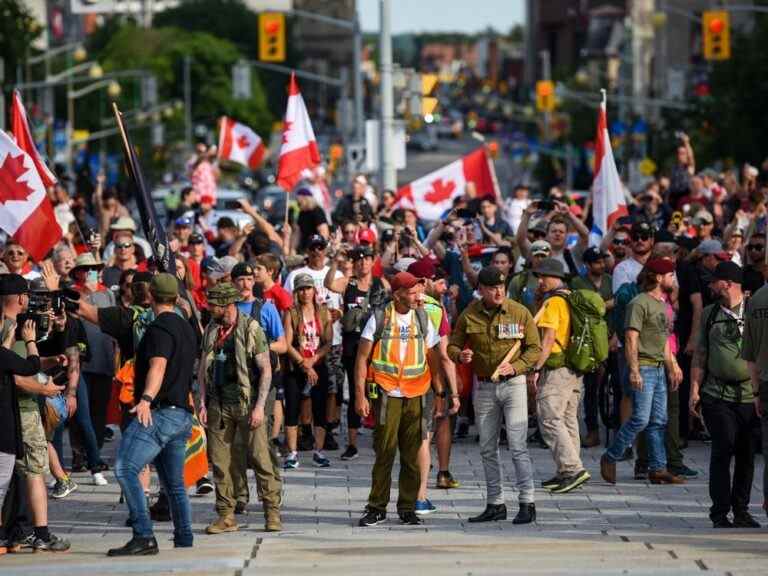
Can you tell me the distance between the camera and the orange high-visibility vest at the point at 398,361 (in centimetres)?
1311

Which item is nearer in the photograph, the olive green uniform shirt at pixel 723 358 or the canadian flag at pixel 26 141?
the olive green uniform shirt at pixel 723 358

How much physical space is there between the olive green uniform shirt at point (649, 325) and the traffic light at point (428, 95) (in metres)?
16.6

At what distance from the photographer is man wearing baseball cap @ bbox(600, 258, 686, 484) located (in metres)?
14.4

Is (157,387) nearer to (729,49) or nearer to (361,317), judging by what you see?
(361,317)

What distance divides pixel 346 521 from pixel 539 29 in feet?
596

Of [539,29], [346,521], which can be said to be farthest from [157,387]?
[539,29]

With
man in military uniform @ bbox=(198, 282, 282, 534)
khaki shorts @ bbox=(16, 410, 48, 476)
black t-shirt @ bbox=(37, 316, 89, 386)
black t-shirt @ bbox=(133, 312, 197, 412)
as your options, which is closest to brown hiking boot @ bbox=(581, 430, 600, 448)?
man in military uniform @ bbox=(198, 282, 282, 534)

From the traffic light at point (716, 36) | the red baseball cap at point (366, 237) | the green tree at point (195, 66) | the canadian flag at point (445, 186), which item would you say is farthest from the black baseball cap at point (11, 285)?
the green tree at point (195, 66)

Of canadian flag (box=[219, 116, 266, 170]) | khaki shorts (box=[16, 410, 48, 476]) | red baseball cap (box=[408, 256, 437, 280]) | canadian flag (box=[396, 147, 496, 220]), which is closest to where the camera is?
khaki shorts (box=[16, 410, 48, 476])

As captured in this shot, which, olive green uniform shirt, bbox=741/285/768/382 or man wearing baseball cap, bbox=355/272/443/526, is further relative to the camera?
man wearing baseball cap, bbox=355/272/443/526

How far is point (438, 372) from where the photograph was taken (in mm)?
13500

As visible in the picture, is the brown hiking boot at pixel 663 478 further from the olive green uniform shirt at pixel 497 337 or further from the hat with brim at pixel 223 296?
the hat with brim at pixel 223 296

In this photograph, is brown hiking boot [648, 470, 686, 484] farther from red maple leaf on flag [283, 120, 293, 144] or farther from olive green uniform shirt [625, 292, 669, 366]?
red maple leaf on flag [283, 120, 293, 144]

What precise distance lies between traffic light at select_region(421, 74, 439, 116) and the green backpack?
54.7 feet
